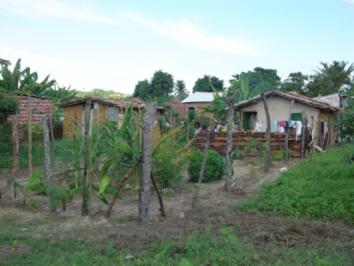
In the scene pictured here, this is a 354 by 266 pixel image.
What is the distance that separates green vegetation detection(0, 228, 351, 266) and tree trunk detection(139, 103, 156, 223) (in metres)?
1.41

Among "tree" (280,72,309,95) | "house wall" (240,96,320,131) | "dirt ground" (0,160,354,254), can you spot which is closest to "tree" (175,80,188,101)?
"tree" (280,72,309,95)

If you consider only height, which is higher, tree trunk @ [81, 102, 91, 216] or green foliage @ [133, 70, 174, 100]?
green foliage @ [133, 70, 174, 100]

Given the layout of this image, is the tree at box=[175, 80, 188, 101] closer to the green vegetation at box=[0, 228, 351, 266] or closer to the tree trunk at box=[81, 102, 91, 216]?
the tree trunk at box=[81, 102, 91, 216]

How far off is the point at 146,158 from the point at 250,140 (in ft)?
34.7

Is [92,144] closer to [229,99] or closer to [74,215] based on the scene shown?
[74,215]

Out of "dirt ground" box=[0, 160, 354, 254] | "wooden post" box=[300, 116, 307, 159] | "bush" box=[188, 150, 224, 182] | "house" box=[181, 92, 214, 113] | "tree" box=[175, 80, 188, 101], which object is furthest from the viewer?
"tree" box=[175, 80, 188, 101]

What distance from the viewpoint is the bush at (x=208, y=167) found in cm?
1088

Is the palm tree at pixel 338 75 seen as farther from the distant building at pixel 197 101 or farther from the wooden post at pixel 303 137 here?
the wooden post at pixel 303 137

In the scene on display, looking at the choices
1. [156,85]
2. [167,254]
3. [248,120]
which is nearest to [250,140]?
[248,120]

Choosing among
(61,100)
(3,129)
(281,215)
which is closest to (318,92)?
(61,100)

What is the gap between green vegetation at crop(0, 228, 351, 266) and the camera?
4246mm

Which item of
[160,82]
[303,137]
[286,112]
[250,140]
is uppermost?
[160,82]

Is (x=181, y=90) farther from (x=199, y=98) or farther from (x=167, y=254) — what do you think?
(x=167, y=254)

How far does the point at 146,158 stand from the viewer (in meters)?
6.36
